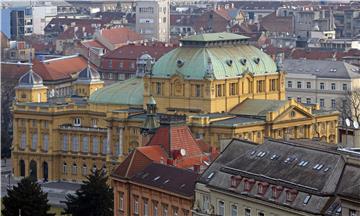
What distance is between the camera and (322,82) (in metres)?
174

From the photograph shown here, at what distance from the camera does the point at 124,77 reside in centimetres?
19862

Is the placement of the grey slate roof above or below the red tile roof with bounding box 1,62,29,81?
above

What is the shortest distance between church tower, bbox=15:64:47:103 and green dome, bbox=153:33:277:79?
17126 mm

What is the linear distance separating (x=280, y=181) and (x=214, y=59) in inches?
2276

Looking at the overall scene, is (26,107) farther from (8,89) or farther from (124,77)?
(124,77)

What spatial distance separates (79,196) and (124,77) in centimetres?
8855

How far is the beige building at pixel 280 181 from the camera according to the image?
79.3 m

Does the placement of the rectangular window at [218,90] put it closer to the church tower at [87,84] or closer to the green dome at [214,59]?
the green dome at [214,59]

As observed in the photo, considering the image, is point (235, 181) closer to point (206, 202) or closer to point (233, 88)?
point (206, 202)

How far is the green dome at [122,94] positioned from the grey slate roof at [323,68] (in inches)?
1152

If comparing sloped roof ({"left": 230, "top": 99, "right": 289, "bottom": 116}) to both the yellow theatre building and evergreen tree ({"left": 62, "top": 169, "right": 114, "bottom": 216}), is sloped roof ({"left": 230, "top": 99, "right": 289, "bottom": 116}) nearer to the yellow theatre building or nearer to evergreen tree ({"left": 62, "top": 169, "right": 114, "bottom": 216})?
the yellow theatre building

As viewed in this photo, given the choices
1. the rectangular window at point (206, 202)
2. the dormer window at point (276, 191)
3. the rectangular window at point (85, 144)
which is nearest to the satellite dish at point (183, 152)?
the rectangular window at point (206, 202)

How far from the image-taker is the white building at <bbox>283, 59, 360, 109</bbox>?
173250mm

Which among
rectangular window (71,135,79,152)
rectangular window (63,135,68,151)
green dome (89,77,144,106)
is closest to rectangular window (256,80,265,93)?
green dome (89,77,144,106)
